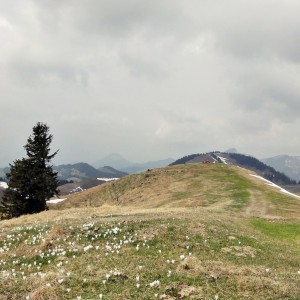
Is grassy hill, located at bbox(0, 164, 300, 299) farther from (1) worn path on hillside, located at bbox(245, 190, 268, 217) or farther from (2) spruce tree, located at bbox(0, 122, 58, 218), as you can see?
(2) spruce tree, located at bbox(0, 122, 58, 218)

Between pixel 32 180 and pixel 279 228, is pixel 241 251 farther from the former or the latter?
pixel 32 180

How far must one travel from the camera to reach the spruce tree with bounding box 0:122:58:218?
7331 cm

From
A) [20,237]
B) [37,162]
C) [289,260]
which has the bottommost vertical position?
[289,260]

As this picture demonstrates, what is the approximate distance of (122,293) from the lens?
1508 cm

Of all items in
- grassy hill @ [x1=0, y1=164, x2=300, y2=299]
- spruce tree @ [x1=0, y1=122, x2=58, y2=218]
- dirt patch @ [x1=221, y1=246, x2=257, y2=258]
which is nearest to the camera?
grassy hill @ [x1=0, y1=164, x2=300, y2=299]

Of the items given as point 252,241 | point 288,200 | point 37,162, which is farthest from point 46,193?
point 252,241

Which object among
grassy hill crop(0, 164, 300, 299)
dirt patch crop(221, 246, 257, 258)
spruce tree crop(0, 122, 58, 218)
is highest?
spruce tree crop(0, 122, 58, 218)

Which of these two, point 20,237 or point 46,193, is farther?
point 46,193

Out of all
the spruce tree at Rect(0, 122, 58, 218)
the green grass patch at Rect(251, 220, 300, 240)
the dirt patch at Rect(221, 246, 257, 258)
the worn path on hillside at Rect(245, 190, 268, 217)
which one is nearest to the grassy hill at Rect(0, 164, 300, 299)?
the dirt patch at Rect(221, 246, 257, 258)

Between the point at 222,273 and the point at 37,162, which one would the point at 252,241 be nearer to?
the point at 222,273

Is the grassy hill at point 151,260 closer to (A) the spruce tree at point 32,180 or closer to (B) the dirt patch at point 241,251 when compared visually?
(B) the dirt patch at point 241,251

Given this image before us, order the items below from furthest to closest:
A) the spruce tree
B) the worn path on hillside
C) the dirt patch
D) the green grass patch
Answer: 1. the spruce tree
2. the worn path on hillside
3. the green grass patch
4. the dirt patch

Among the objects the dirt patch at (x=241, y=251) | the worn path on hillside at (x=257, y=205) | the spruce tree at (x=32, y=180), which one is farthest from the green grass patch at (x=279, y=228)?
the spruce tree at (x=32, y=180)

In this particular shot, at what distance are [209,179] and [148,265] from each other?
73852 millimetres
